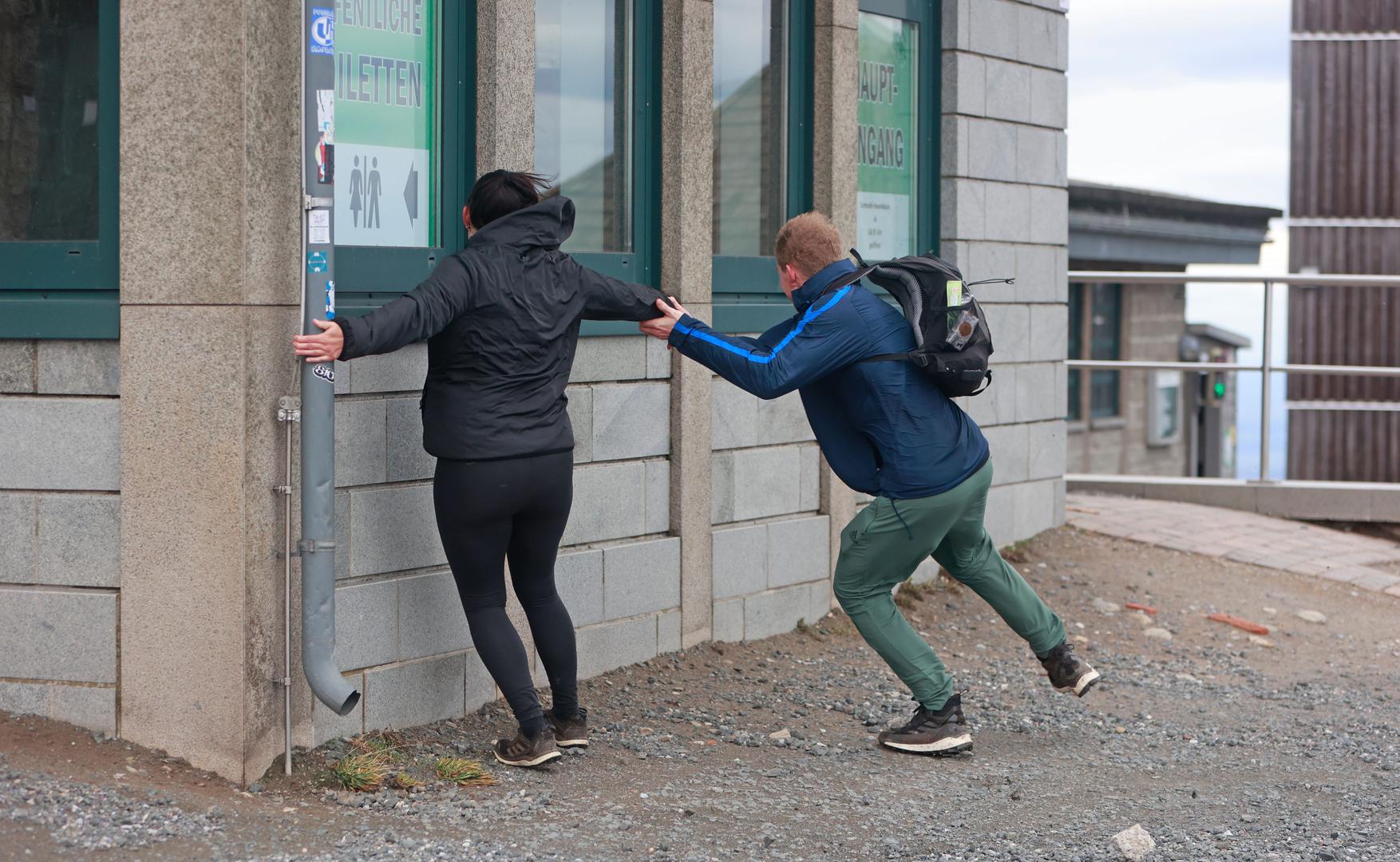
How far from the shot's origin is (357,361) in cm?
565

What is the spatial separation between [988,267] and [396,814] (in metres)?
5.47

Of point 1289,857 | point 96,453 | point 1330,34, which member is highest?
point 1330,34

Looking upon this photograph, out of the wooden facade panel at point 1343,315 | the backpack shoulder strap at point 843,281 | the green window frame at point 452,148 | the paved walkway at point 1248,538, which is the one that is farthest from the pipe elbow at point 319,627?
the wooden facade panel at point 1343,315

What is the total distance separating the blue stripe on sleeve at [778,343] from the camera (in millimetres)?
5617

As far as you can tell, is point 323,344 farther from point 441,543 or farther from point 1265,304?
point 1265,304

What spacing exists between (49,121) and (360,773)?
93.4 inches

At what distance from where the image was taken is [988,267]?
9414 millimetres

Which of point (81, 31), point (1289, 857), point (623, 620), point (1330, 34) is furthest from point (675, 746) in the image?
point (1330, 34)

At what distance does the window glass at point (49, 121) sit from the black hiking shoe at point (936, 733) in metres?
3.32

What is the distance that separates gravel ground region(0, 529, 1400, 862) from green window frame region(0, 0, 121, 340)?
1.31 meters

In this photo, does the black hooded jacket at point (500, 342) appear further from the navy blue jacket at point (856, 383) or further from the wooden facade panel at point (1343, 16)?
the wooden facade panel at point (1343, 16)

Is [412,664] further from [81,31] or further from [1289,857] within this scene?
[1289,857]

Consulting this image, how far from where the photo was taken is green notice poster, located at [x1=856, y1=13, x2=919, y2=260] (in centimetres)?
869

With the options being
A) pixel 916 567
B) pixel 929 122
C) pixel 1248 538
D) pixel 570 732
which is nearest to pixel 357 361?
pixel 570 732
